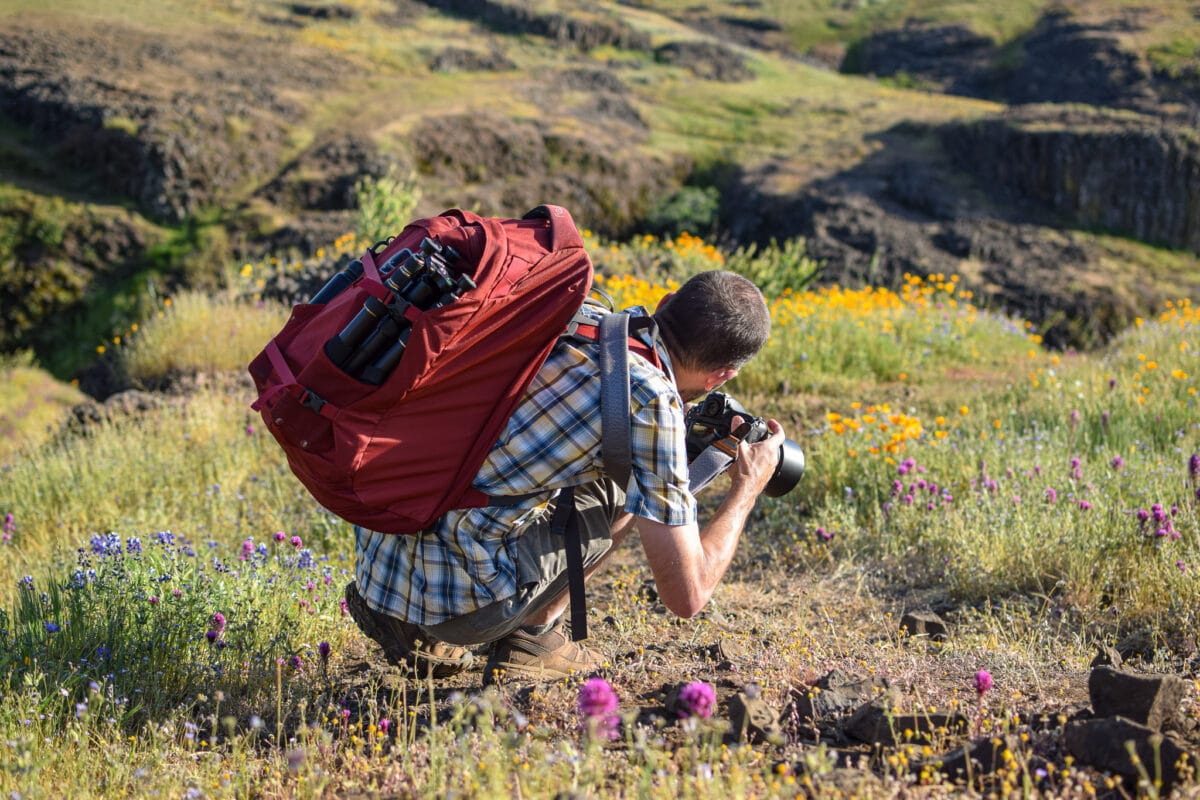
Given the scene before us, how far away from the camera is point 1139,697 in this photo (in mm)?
2480

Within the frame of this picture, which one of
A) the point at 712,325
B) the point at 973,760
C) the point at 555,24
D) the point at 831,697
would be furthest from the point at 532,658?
the point at 555,24

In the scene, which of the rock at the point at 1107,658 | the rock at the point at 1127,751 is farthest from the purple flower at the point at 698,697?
the rock at the point at 1107,658

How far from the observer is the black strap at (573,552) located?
2877 mm

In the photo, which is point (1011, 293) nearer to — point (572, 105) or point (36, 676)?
point (572, 105)

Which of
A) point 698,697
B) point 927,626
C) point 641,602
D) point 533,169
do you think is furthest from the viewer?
point 533,169

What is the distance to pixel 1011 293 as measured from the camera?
10188mm

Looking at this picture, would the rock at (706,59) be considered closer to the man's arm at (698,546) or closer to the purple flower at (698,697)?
the man's arm at (698,546)

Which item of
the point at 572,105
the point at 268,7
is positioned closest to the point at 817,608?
the point at 572,105

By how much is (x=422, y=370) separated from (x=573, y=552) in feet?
2.39

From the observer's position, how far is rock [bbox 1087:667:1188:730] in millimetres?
2461

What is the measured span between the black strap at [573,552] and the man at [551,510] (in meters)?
0.05

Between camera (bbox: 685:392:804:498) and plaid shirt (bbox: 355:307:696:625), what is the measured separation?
1.39ft

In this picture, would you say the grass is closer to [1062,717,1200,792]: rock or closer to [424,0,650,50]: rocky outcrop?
[1062,717,1200,792]: rock

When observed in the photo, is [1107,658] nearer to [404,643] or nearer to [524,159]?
[404,643]
